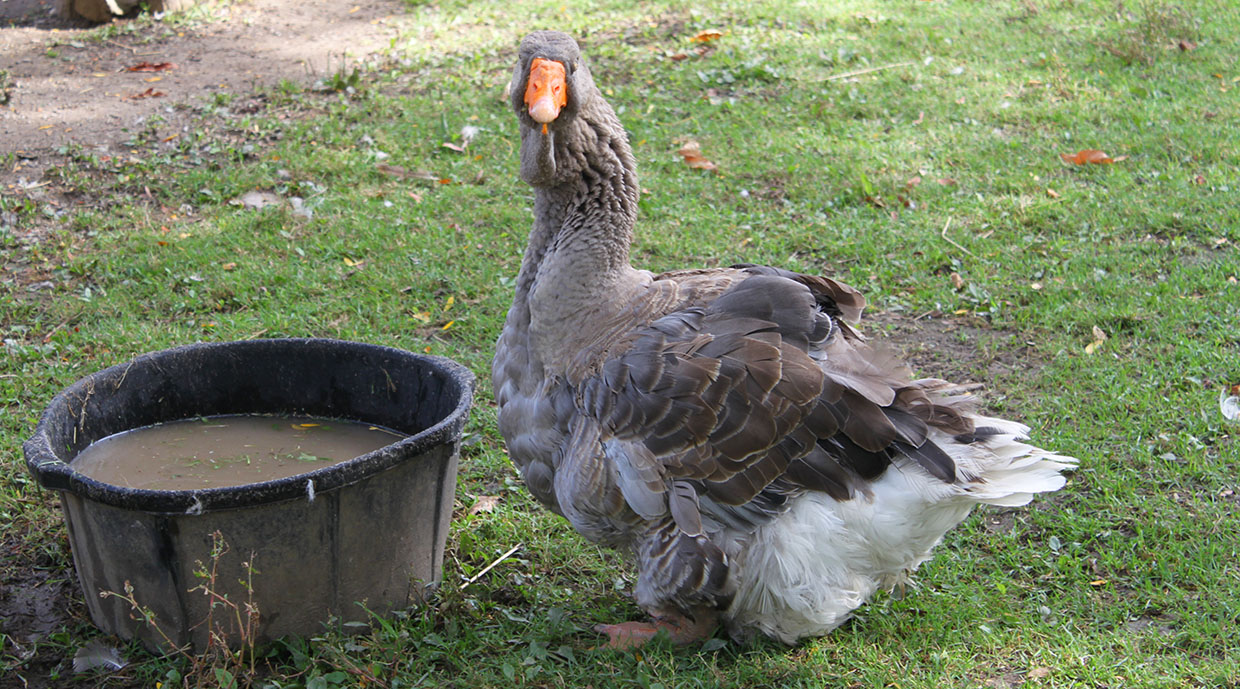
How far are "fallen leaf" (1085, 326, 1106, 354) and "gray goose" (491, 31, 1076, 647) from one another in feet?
6.90

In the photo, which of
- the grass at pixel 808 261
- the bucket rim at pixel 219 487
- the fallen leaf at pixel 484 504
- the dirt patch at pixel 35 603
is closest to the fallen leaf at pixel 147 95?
the grass at pixel 808 261

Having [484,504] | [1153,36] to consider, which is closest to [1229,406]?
[484,504]

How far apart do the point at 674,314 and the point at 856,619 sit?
1.24 meters

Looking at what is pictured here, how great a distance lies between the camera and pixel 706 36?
9.61 m

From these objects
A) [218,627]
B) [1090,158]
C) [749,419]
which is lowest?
[218,627]

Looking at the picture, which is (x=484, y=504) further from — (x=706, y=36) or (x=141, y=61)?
(x=141, y=61)

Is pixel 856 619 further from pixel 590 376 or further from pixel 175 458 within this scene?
pixel 175 458

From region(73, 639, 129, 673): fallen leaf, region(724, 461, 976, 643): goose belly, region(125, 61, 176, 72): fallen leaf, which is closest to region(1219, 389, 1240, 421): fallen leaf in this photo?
region(724, 461, 976, 643): goose belly

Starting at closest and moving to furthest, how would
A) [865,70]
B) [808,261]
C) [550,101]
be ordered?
[550,101], [808,261], [865,70]

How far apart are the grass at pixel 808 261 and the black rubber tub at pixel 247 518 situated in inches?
6.3

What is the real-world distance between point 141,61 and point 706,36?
5112 millimetres

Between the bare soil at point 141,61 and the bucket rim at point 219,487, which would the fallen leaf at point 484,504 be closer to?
the bucket rim at point 219,487

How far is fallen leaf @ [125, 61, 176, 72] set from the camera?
8.70 metres

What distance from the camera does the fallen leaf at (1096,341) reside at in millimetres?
5039
